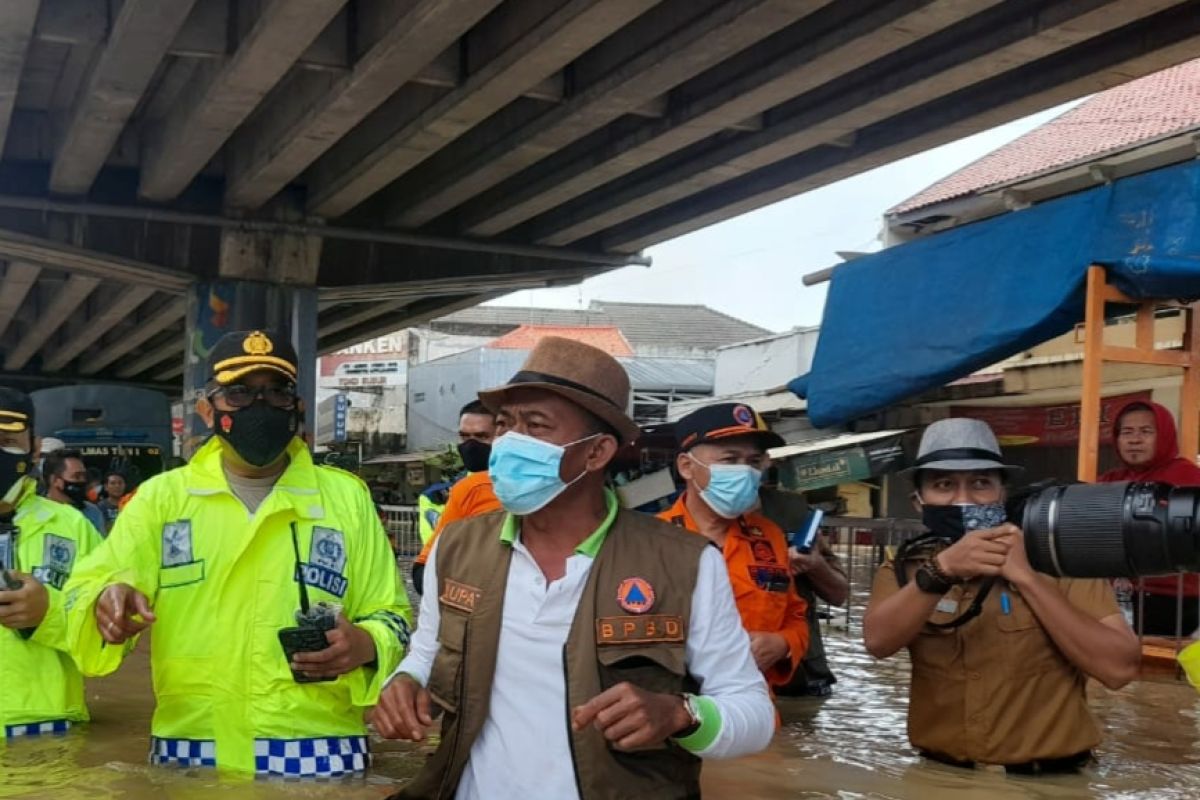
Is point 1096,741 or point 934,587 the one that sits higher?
point 934,587

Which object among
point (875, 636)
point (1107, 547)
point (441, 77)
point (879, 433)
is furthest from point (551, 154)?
point (1107, 547)

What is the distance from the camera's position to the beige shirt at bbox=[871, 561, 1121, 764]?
4.39 meters

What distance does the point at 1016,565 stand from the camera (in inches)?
160

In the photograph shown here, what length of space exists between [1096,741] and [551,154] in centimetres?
988

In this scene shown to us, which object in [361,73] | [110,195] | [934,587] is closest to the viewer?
[934,587]

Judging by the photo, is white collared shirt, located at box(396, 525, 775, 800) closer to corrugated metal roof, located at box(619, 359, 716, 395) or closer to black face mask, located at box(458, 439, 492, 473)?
black face mask, located at box(458, 439, 492, 473)

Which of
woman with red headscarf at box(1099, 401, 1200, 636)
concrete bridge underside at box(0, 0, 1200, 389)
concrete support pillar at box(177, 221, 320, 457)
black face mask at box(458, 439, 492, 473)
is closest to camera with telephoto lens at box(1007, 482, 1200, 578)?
black face mask at box(458, 439, 492, 473)

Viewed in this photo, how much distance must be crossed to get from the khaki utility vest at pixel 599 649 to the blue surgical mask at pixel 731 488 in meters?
2.09

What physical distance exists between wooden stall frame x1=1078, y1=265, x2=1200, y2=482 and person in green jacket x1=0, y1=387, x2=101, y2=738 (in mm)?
5309

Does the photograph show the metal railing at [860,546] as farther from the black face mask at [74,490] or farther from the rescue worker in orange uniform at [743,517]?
→ the black face mask at [74,490]

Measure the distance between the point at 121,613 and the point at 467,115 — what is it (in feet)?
28.7

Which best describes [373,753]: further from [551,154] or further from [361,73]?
[551,154]

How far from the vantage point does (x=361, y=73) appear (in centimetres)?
1050

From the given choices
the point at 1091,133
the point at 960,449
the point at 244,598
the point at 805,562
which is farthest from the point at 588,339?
the point at 244,598
